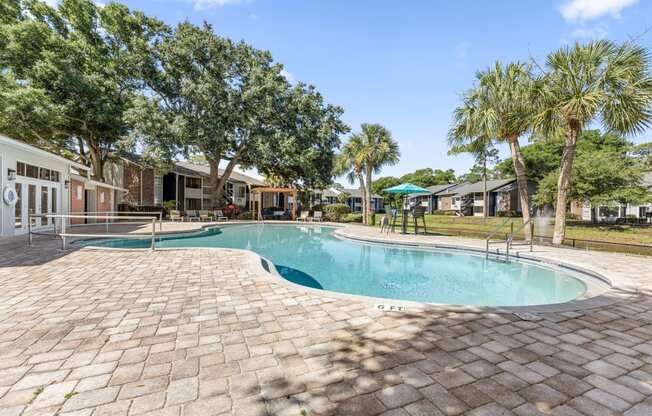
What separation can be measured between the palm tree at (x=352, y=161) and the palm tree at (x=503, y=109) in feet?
26.9

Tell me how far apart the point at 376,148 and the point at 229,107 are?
964 centimetres

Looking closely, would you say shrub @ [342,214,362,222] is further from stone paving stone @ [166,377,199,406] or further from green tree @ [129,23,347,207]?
stone paving stone @ [166,377,199,406]

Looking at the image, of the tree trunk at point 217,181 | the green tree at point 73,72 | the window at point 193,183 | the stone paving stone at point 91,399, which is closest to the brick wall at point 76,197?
the green tree at point 73,72

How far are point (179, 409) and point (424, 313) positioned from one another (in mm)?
2606

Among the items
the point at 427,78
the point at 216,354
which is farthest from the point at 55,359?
the point at 427,78

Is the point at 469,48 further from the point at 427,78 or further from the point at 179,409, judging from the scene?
the point at 179,409

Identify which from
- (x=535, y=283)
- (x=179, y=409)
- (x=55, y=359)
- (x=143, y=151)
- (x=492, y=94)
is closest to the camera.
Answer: (x=179, y=409)

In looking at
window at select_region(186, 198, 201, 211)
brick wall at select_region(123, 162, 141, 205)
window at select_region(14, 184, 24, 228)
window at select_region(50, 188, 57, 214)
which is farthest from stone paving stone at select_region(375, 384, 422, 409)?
window at select_region(186, 198, 201, 211)

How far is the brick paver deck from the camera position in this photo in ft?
5.93

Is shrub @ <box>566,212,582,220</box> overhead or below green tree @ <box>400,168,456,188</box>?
below

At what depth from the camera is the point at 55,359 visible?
228 centimetres

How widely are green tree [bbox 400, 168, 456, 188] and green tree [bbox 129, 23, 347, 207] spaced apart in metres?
37.0

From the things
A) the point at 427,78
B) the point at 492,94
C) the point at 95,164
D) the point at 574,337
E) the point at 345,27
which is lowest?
the point at 574,337

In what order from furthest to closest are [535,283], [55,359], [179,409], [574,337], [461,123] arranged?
[461,123] < [535,283] < [574,337] < [55,359] < [179,409]
